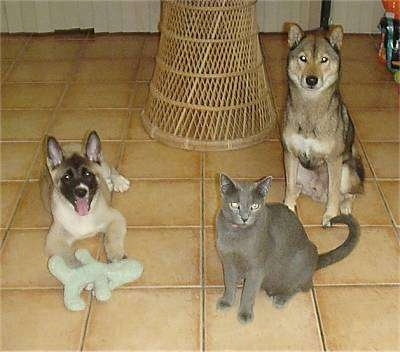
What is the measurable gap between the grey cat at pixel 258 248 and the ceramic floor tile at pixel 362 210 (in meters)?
0.45

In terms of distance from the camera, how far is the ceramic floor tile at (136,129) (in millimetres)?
3062

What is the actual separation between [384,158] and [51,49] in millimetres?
2451

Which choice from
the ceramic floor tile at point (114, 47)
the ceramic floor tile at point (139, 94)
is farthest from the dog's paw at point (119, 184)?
the ceramic floor tile at point (114, 47)

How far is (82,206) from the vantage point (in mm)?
2084

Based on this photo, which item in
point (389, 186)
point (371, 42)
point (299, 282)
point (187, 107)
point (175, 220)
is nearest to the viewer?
point (299, 282)

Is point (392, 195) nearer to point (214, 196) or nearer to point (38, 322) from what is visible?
point (214, 196)

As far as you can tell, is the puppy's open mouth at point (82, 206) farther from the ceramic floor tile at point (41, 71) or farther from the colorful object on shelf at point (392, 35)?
the colorful object on shelf at point (392, 35)

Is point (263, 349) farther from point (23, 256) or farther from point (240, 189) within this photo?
point (23, 256)

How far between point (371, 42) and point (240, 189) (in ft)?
9.59

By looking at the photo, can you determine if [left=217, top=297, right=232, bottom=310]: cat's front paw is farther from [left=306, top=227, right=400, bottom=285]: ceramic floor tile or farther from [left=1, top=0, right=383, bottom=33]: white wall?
[left=1, top=0, right=383, bottom=33]: white wall

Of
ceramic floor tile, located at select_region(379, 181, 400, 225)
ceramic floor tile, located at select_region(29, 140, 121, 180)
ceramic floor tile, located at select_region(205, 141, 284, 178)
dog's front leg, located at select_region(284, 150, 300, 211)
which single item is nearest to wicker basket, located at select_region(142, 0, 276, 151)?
ceramic floor tile, located at select_region(205, 141, 284, 178)

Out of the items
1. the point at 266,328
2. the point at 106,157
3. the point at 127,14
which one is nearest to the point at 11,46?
the point at 127,14

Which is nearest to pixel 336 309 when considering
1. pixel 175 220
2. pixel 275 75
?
pixel 175 220

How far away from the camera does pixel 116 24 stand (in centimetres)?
449
